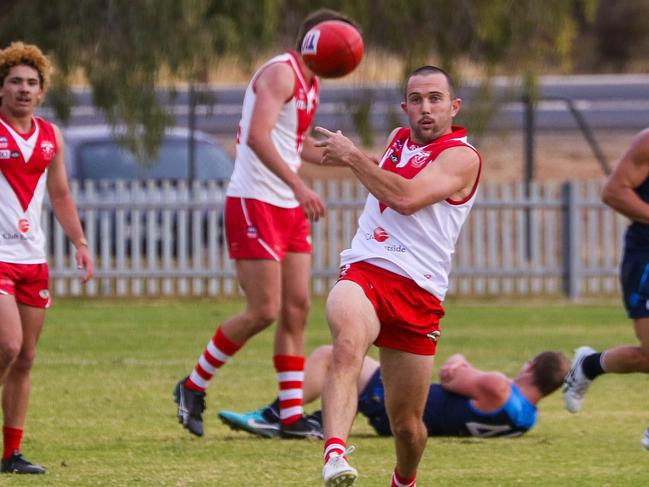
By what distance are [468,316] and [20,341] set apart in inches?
419

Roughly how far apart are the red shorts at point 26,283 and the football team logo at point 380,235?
1.97 metres

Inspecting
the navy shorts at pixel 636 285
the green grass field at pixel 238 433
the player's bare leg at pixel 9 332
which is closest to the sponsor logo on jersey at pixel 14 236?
the player's bare leg at pixel 9 332

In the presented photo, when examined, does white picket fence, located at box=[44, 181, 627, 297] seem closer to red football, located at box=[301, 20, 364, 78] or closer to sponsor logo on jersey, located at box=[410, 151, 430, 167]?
red football, located at box=[301, 20, 364, 78]

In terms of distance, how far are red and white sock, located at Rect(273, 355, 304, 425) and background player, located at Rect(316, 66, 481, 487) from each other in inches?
102

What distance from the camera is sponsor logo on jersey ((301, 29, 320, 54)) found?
9.53 m

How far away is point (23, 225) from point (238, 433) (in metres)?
2.41

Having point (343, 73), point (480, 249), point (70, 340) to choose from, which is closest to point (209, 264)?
point (480, 249)

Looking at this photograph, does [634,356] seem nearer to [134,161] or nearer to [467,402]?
[467,402]

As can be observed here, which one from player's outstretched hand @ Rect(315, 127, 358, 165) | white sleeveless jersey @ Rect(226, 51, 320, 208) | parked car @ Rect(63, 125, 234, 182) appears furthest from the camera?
parked car @ Rect(63, 125, 234, 182)

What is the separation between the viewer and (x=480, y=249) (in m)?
20.5

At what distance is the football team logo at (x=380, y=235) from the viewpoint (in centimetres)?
714

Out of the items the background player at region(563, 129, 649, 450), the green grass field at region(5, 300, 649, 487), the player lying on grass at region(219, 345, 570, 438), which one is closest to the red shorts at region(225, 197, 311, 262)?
the player lying on grass at region(219, 345, 570, 438)

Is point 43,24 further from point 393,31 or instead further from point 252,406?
point 252,406

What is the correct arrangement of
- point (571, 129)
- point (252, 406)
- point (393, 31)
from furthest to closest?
1. point (571, 129)
2. point (393, 31)
3. point (252, 406)
